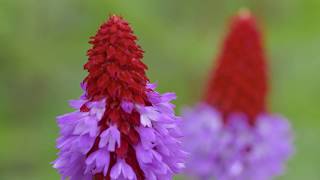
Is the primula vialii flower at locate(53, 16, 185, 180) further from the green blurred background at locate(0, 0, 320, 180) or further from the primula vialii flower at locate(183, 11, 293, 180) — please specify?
the green blurred background at locate(0, 0, 320, 180)

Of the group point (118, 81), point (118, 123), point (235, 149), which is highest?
point (235, 149)

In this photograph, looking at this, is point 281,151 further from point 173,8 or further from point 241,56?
point 173,8

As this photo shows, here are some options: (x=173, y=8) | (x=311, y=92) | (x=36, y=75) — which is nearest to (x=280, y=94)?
(x=311, y=92)

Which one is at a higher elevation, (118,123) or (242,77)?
(242,77)

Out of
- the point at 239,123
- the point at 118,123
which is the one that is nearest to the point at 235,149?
the point at 239,123

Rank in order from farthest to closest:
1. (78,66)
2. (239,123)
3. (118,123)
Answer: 1. (78,66)
2. (239,123)
3. (118,123)

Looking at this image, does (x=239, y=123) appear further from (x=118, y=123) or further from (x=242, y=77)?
(x=118, y=123)

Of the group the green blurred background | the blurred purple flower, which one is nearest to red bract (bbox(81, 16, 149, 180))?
the blurred purple flower

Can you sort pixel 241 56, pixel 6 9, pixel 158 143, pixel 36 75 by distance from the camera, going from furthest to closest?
pixel 36 75 → pixel 6 9 → pixel 241 56 → pixel 158 143
